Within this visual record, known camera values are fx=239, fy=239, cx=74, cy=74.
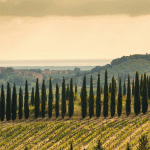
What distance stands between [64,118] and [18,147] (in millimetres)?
21304

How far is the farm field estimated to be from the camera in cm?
5169

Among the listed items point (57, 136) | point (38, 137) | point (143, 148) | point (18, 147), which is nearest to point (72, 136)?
point (57, 136)

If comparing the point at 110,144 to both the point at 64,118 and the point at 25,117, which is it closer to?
the point at 64,118

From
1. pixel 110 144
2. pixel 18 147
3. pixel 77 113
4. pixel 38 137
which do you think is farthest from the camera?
pixel 77 113

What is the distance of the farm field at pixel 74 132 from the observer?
5169 cm

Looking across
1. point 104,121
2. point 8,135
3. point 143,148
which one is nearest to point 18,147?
point 8,135

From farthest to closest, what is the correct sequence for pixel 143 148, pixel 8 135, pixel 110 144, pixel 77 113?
pixel 77 113, pixel 8 135, pixel 110 144, pixel 143 148

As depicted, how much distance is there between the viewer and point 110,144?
162ft

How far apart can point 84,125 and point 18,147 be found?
18136 mm

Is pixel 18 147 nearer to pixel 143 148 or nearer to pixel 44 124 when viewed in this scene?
pixel 44 124

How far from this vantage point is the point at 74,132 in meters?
59.7

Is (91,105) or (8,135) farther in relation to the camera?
(91,105)

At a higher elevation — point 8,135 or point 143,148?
point 143,148

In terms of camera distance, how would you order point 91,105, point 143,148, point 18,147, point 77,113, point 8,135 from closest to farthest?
1. point 143,148
2. point 18,147
3. point 8,135
4. point 91,105
5. point 77,113
